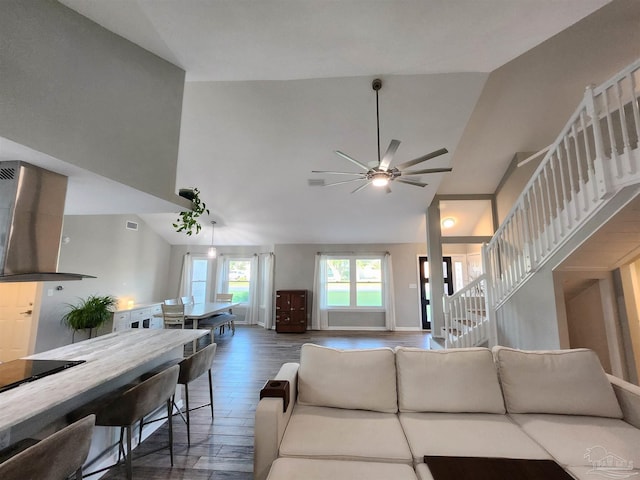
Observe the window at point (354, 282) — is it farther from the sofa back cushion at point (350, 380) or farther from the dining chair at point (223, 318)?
the sofa back cushion at point (350, 380)

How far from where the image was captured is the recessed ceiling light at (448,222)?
598cm

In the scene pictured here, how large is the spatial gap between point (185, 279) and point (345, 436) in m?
7.31

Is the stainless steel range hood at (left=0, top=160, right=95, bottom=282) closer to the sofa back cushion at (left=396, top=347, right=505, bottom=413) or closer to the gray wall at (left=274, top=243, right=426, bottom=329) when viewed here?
the sofa back cushion at (left=396, top=347, right=505, bottom=413)

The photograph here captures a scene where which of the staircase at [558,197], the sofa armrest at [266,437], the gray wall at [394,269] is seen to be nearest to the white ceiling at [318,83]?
the staircase at [558,197]

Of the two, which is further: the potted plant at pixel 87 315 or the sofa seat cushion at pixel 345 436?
the potted plant at pixel 87 315

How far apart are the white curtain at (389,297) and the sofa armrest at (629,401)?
5.14 metres

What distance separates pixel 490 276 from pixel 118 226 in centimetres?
725

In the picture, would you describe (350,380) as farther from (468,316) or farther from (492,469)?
(468,316)

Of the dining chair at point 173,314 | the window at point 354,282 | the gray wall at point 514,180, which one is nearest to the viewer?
the gray wall at point 514,180

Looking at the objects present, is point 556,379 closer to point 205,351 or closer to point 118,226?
point 205,351

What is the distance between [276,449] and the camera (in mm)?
1595

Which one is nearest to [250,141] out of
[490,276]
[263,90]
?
[263,90]

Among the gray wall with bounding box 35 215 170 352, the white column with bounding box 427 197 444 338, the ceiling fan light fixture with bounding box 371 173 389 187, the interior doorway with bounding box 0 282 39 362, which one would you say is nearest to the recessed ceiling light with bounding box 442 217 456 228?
the white column with bounding box 427 197 444 338

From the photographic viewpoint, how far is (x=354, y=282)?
7336mm
